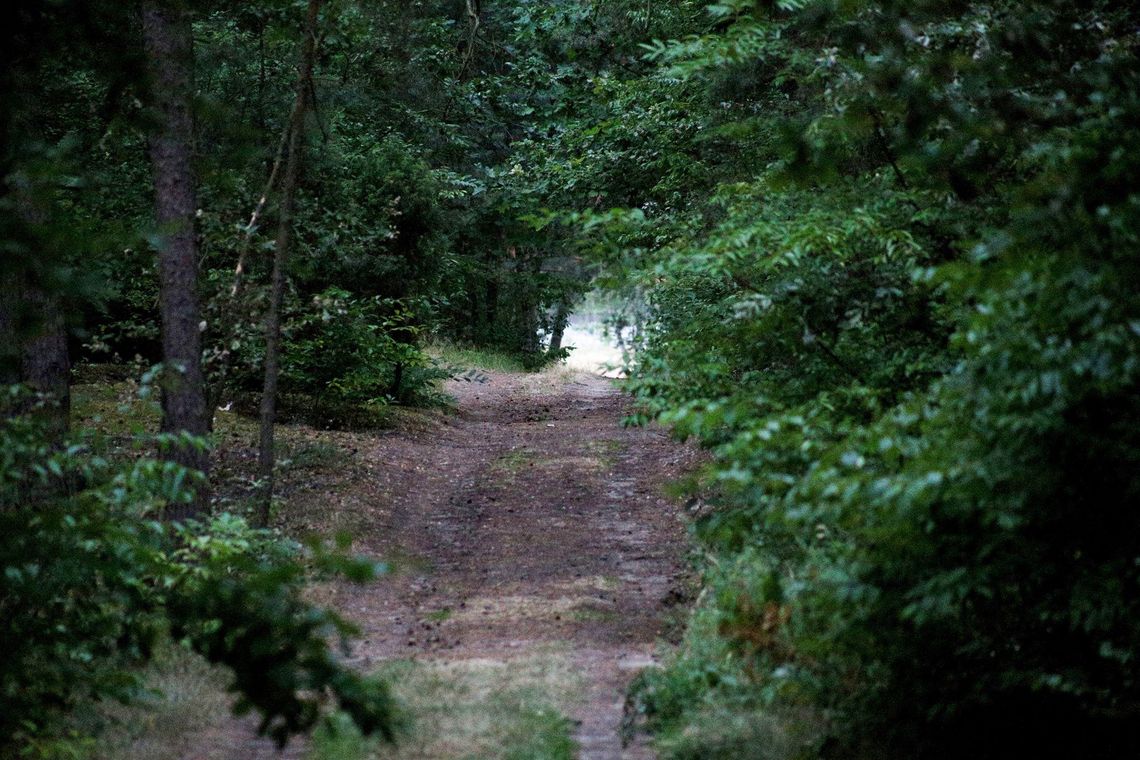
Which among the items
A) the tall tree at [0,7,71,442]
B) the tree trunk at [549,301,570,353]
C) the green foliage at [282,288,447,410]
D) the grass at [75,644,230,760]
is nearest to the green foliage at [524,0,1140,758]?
the grass at [75,644,230,760]

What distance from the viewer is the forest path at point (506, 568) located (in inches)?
239

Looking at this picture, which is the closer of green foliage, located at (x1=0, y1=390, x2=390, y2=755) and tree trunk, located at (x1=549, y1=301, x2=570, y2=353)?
green foliage, located at (x1=0, y1=390, x2=390, y2=755)

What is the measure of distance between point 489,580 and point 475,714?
3.58 meters

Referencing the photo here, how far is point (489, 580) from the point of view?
9430 mm

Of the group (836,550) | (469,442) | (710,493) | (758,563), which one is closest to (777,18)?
(710,493)

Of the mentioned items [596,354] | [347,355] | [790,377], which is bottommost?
[596,354]

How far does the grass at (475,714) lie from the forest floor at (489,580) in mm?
16

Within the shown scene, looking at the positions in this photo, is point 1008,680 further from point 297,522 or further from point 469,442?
point 469,442

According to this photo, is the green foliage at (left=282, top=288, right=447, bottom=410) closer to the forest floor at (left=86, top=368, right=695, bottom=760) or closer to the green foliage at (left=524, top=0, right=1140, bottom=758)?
the forest floor at (left=86, top=368, right=695, bottom=760)

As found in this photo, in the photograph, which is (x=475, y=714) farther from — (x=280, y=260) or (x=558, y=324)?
(x=558, y=324)

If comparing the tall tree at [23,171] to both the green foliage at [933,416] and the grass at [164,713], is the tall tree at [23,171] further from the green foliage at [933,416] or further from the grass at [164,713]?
the green foliage at [933,416]

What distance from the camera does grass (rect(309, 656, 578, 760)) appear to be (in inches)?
208

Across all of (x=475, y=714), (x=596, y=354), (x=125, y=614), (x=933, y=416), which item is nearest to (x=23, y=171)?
(x=125, y=614)

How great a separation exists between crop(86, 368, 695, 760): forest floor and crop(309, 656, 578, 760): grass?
0.6 inches
